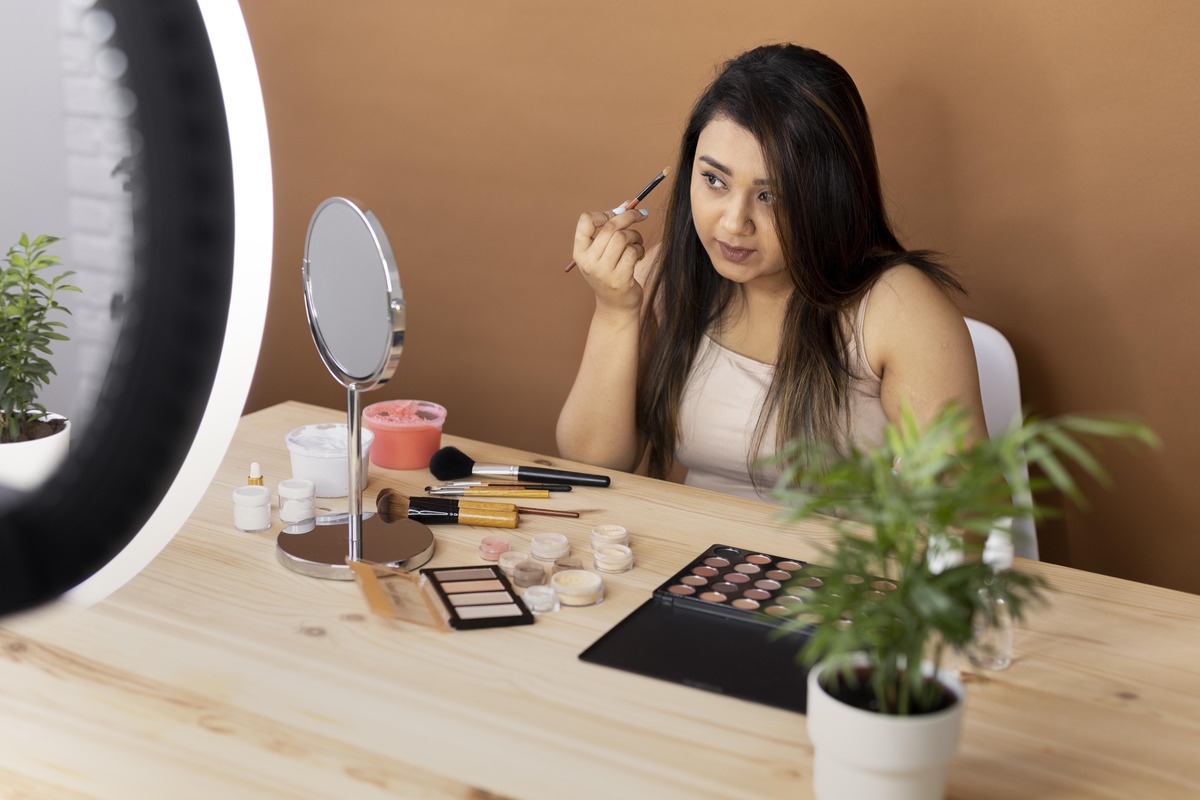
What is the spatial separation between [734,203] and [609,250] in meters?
0.16

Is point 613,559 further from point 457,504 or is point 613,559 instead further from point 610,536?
point 457,504

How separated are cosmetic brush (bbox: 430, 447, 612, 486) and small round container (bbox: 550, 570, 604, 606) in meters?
0.26

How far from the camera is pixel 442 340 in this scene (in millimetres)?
1938

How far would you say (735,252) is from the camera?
139cm

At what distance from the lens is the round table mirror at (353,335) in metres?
0.87

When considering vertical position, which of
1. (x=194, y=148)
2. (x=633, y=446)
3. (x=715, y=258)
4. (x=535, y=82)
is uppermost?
(x=535, y=82)

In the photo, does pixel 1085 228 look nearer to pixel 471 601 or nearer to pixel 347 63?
pixel 471 601

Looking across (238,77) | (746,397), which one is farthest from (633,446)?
(238,77)

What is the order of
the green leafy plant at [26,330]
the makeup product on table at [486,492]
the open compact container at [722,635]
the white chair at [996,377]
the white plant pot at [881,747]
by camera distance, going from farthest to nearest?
the white chair at [996,377], the makeup product on table at [486,492], the open compact container at [722,635], the white plant pot at [881,747], the green leafy plant at [26,330]

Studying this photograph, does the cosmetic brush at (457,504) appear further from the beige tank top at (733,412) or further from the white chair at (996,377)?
the white chair at (996,377)

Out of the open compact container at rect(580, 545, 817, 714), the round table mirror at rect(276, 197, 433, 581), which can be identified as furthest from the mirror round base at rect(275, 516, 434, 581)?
the open compact container at rect(580, 545, 817, 714)

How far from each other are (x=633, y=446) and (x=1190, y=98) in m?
0.81

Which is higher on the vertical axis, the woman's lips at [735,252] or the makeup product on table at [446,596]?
the woman's lips at [735,252]

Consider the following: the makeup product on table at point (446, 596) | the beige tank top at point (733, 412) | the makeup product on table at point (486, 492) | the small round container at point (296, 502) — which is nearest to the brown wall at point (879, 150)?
the beige tank top at point (733, 412)
